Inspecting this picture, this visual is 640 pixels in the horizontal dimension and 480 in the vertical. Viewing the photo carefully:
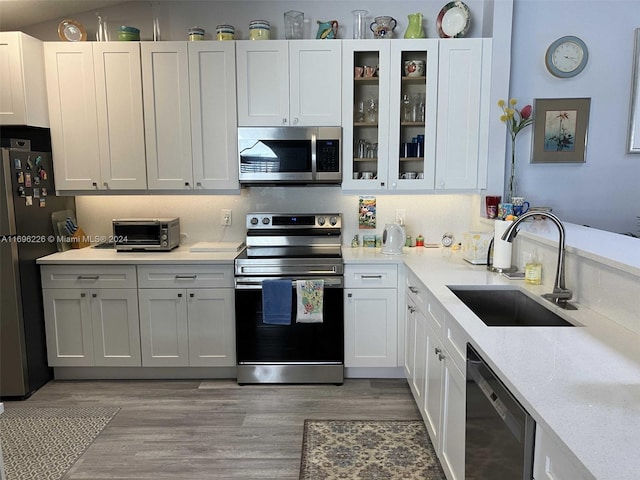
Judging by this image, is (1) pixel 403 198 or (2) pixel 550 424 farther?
(1) pixel 403 198

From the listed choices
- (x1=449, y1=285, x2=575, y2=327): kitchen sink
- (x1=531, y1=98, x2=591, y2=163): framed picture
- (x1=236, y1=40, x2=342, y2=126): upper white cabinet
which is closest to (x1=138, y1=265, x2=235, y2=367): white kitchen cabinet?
(x1=236, y1=40, x2=342, y2=126): upper white cabinet

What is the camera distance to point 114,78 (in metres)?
3.25

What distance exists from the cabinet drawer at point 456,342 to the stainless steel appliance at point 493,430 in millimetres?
73

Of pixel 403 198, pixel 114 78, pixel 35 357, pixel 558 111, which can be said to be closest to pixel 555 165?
pixel 558 111

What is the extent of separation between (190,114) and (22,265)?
4.80 feet

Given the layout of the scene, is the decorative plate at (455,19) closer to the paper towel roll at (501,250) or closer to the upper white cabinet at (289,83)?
the upper white cabinet at (289,83)

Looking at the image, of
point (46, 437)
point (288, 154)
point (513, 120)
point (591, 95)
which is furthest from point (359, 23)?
point (46, 437)

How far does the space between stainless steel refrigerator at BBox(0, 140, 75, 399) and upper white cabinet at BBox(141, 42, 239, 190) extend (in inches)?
28.8

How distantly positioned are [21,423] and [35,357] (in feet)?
1.68

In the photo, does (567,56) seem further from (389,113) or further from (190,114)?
(190,114)

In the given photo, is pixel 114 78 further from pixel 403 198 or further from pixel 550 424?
pixel 550 424

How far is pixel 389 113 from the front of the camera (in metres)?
3.27

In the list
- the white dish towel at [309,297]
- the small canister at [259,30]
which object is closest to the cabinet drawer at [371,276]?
the white dish towel at [309,297]

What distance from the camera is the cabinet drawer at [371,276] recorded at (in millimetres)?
3139
